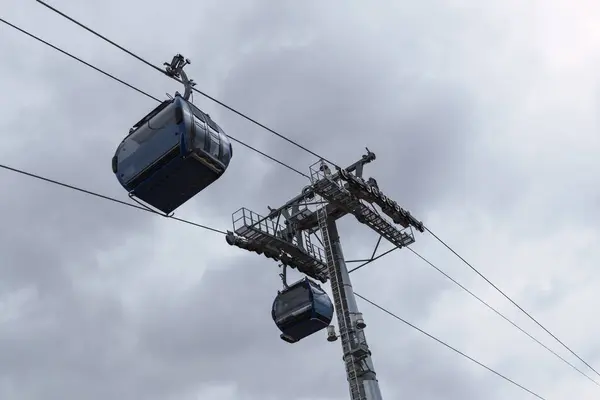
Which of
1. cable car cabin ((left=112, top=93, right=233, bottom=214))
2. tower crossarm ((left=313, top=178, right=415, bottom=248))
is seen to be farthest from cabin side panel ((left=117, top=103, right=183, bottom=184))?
tower crossarm ((left=313, top=178, right=415, bottom=248))

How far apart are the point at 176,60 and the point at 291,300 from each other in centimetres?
1240

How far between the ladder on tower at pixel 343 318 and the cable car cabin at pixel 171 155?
318 inches

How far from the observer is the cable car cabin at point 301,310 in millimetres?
28516

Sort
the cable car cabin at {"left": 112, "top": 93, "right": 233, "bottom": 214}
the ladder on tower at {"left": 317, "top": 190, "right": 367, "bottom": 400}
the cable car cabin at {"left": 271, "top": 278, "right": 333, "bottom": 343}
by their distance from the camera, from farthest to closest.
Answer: the cable car cabin at {"left": 271, "top": 278, "right": 333, "bottom": 343} < the ladder on tower at {"left": 317, "top": 190, "right": 367, "bottom": 400} < the cable car cabin at {"left": 112, "top": 93, "right": 233, "bottom": 214}

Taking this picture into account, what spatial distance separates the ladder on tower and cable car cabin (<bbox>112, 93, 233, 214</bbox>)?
807 centimetres

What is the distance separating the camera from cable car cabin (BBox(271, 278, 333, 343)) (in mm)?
28516

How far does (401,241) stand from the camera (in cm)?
3028

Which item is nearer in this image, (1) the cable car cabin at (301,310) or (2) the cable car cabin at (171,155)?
(2) the cable car cabin at (171,155)

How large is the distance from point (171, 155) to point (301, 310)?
11.9m

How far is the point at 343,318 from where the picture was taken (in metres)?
25.3

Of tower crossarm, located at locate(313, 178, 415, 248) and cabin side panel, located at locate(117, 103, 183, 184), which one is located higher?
tower crossarm, located at locate(313, 178, 415, 248)

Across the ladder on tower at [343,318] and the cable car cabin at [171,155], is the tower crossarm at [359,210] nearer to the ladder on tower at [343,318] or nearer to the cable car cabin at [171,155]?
the ladder on tower at [343,318]

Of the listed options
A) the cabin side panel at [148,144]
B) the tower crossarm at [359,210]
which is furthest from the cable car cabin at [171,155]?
the tower crossarm at [359,210]

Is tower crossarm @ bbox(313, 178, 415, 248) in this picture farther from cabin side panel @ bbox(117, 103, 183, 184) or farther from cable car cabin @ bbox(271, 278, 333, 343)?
cabin side panel @ bbox(117, 103, 183, 184)
